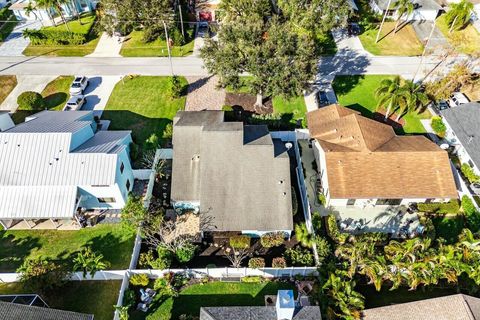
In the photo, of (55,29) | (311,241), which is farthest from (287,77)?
(55,29)

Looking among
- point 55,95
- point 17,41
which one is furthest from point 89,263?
point 17,41

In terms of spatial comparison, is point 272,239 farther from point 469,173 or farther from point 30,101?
point 30,101

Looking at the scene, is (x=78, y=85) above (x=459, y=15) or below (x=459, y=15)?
below

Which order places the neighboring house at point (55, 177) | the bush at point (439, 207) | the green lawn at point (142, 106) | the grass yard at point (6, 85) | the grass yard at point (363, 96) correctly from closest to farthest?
the neighboring house at point (55, 177) < the bush at point (439, 207) < the green lawn at point (142, 106) < the grass yard at point (363, 96) < the grass yard at point (6, 85)

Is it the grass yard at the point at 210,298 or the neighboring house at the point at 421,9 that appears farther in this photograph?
the neighboring house at the point at 421,9

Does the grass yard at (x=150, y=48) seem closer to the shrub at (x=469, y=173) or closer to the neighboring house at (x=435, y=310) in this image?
the shrub at (x=469, y=173)

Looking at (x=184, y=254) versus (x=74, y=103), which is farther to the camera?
(x=74, y=103)

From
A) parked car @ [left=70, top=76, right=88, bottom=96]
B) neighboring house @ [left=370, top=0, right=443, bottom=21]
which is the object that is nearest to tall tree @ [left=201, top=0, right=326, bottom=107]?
parked car @ [left=70, top=76, right=88, bottom=96]

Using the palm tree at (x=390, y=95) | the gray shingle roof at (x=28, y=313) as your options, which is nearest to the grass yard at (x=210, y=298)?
the gray shingle roof at (x=28, y=313)
